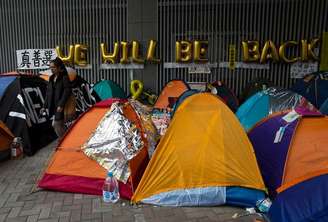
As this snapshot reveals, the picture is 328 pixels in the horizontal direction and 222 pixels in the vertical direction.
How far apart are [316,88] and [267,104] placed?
268 centimetres

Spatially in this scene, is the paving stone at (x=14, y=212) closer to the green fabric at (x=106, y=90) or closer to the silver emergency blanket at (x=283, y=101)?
the silver emergency blanket at (x=283, y=101)

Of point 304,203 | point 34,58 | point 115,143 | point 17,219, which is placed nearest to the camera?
point 304,203

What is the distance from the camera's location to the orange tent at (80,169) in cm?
393

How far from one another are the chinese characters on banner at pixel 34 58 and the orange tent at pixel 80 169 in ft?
21.3

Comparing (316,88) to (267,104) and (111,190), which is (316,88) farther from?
(111,190)

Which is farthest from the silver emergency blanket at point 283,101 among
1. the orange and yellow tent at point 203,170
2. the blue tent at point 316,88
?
the orange and yellow tent at point 203,170

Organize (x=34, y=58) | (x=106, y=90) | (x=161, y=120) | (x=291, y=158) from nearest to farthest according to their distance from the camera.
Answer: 1. (x=291, y=158)
2. (x=161, y=120)
3. (x=106, y=90)
4. (x=34, y=58)

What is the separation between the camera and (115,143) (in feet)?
13.0

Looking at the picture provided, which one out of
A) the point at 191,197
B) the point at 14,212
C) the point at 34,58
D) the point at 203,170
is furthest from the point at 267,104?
the point at 34,58

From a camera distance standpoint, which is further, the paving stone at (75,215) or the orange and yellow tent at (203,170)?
the orange and yellow tent at (203,170)

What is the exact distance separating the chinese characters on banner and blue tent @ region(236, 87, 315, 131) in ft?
21.7

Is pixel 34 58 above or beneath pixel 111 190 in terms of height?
above

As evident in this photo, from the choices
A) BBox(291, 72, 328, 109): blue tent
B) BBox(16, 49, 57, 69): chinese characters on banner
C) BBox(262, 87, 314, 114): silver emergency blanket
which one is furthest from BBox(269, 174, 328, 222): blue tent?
BBox(16, 49, 57, 69): chinese characters on banner

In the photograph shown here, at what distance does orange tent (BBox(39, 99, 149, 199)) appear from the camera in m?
3.93
